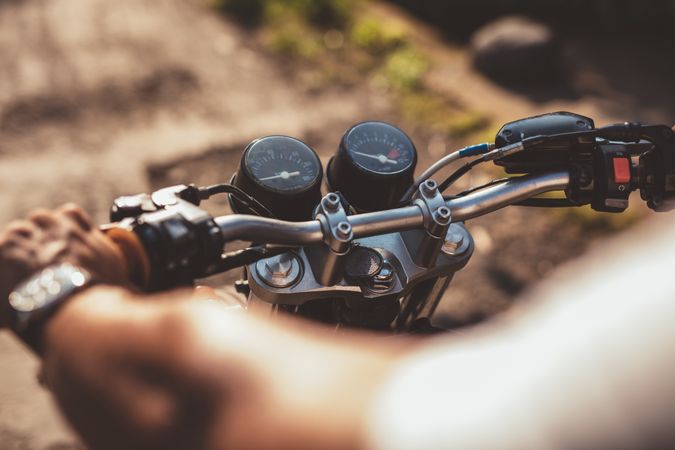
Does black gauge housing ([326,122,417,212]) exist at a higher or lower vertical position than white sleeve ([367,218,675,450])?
higher

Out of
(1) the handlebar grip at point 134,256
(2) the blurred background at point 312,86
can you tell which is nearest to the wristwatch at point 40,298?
(1) the handlebar grip at point 134,256

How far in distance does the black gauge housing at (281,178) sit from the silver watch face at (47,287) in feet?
2.14

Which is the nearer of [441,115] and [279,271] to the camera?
[279,271]

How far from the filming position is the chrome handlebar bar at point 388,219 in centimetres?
144

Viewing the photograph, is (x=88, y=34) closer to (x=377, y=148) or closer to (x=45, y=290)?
(x=377, y=148)

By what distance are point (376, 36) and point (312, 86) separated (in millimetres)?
840

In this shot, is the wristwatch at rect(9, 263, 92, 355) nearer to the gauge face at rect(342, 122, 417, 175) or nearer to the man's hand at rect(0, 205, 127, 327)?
the man's hand at rect(0, 205, 127, 327)

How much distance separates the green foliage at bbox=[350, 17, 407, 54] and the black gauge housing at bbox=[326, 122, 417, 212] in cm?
379

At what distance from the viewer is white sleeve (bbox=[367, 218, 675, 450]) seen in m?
0.79

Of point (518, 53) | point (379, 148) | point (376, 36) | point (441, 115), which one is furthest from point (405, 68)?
point (379, 148)

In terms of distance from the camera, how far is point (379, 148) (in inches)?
72.4

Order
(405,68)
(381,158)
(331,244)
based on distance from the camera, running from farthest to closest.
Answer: (405,68)
(381,158)
(331,244)

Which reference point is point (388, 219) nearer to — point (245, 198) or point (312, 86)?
point (245, 198)

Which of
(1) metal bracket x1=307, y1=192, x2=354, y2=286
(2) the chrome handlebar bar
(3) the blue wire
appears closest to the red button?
(2) the chrome handlebar bar
